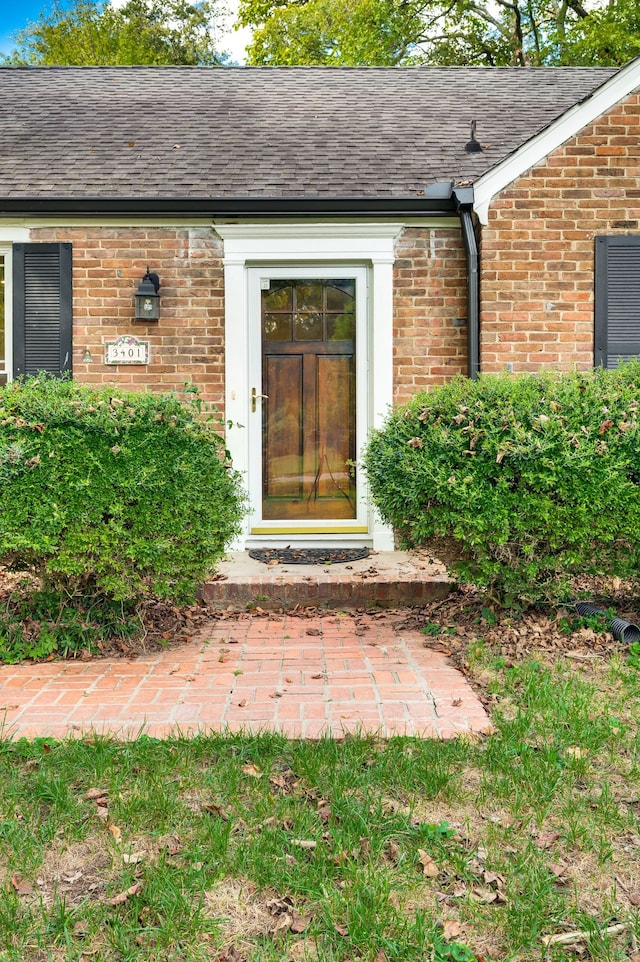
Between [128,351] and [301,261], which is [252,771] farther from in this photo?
[301,261]

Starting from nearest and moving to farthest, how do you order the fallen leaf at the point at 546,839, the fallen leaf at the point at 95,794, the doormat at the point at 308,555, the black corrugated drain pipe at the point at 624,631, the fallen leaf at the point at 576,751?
the fallen leaf at the point at 546,839 → the fallen leaf at the point at 95,794 → the fallen leaf at the point at 576,751 → the black corrugated drain pipe at the point at 624,631 → the doormat at the point at 308,555

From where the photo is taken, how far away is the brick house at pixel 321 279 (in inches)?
241

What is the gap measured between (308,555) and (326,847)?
3.87 m

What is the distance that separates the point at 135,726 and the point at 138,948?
131 centimetres

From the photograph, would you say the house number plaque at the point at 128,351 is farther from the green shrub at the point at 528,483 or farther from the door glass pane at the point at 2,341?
the green shrub at the point at 528,483

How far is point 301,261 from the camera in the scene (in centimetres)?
644

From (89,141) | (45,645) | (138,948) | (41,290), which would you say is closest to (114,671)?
(45,645)

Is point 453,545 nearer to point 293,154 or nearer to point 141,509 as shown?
point 141,509

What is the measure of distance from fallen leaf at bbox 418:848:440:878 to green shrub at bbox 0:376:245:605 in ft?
7.34

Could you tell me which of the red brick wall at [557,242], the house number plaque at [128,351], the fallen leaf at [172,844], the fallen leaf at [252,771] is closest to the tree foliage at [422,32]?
the red brick wall at [557,242]

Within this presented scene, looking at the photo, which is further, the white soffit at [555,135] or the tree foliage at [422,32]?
the tree foliage at [422,32]

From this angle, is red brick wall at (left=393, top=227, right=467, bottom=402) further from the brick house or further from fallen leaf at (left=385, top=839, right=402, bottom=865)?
fallen leaf at (left=385, top=839, right=402, bottom=865)

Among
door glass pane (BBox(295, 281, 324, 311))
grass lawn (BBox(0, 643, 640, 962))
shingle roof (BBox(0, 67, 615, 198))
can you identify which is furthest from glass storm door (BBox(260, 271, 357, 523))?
grass lawn (BBox(0, 643, 640, 962))

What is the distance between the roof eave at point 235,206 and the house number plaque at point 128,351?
104 centimetres
